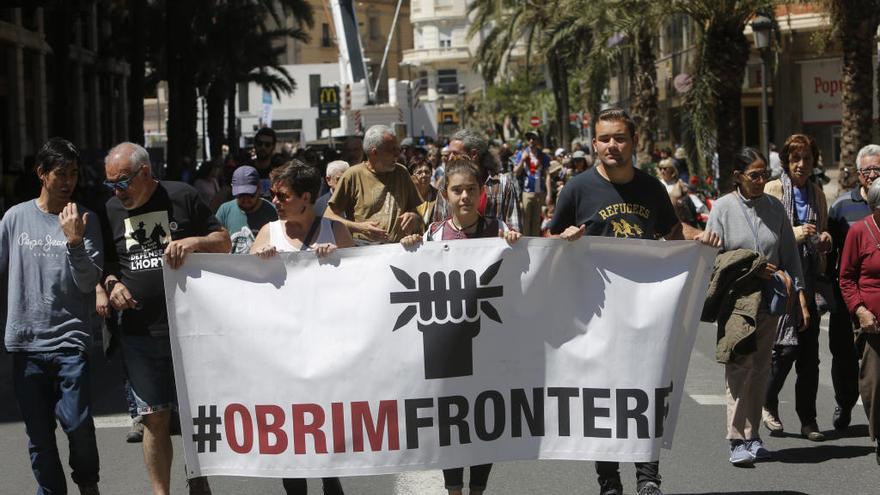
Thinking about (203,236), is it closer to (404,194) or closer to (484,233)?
(484,233)

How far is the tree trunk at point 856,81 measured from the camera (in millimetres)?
20109

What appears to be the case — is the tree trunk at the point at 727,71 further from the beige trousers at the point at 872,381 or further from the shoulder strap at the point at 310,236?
the shoulder strap at the point at 310,236

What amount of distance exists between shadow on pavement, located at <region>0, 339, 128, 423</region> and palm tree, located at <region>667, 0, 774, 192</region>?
10.9 metres

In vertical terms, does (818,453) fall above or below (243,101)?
below

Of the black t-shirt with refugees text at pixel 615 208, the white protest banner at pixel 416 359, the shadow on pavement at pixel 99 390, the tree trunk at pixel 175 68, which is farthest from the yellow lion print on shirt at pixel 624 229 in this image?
the tree trunk at pixel 175 68

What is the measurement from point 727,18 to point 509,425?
50.1 ft

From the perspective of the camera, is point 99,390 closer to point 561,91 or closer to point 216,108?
point 561,91

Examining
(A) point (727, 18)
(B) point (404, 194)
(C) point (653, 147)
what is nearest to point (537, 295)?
(B) point (404, 194)

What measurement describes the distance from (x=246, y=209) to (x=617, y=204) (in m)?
3.72

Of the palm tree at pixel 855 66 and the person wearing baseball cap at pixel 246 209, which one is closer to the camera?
the person wearing baseball cap at pixel 246 209

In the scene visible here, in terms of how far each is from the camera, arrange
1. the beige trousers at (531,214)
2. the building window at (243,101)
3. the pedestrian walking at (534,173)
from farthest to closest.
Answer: the building window at (243,101)
the pedestrian walking at (534,173)
the beige trousers at (531,214)

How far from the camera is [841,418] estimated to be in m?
9.01

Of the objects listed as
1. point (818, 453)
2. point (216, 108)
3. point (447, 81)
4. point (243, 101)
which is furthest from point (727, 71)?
point (447, 81)

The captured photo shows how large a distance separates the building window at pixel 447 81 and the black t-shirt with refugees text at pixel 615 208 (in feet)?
354
